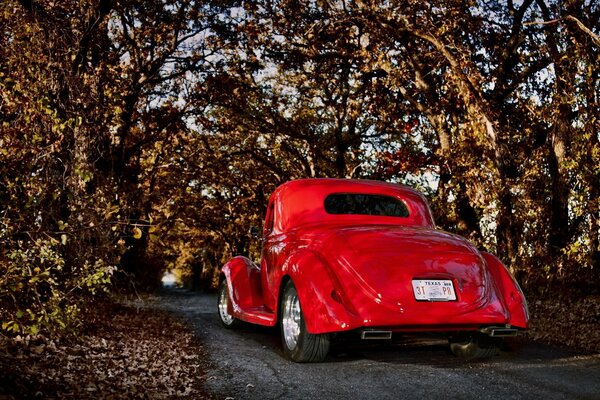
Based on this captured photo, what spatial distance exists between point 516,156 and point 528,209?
1.47m

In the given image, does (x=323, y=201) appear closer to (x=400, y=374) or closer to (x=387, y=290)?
(x=387, y=290)

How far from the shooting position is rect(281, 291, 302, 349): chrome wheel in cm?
583

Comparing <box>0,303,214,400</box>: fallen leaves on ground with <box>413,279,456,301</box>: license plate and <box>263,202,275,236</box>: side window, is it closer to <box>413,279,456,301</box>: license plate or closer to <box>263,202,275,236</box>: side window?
<box>263,202,275,236</box>: side window

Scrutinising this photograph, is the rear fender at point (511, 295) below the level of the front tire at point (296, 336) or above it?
above

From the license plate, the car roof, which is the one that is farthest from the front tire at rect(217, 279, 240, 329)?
the license plate

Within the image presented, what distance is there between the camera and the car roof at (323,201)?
6.96 metres

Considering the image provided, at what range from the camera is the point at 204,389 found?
4773 mm

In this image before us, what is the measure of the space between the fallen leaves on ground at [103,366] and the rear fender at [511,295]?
2.97 metres

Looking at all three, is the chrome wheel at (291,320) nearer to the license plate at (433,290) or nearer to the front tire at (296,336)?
the front tire at (296,336)

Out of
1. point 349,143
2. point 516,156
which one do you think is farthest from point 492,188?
point 349,143

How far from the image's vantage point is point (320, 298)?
5332 millimetres

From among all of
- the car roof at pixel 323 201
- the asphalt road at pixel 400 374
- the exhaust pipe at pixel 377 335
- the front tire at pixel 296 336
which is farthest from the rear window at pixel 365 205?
the exhaust pipe at pixel 377 335

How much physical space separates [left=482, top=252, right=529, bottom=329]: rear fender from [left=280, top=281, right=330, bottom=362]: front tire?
5.84 ft

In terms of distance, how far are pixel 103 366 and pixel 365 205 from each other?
3.43m
